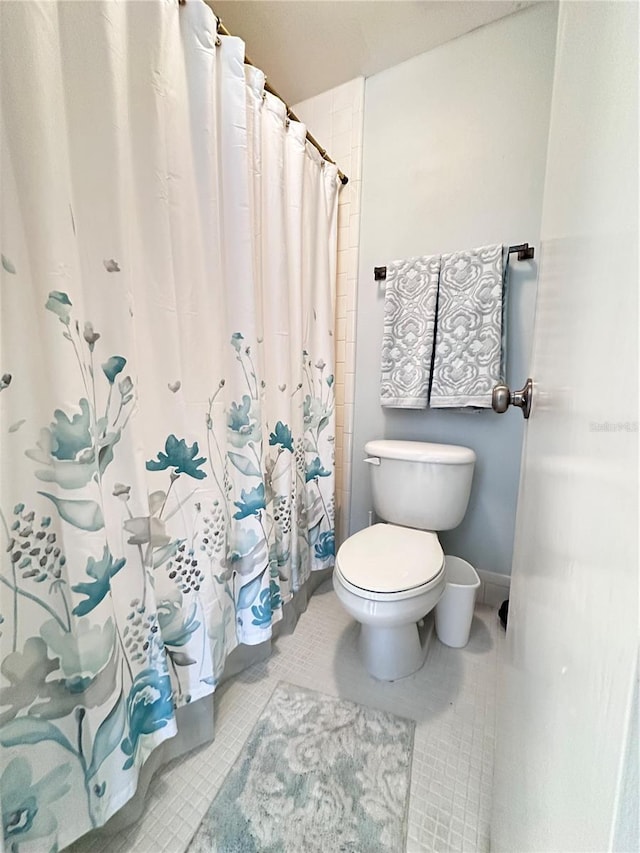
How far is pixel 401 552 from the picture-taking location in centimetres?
107

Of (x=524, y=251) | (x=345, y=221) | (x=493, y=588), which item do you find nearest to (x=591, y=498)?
(x=524, y=251)

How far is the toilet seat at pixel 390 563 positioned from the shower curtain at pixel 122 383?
27 centimetres

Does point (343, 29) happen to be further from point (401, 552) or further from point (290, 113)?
point (401, 552)

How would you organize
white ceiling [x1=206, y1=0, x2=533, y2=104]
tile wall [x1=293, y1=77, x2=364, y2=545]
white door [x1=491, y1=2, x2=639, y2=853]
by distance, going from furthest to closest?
tile wall [x1=293, y1=77, x2=364, y2=545] → white ceiling [x1=206, y1=0, x2=533, y2=104] → white door [x1=491, y1=2, x2=639, y2=853]

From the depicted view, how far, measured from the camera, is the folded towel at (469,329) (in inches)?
47.3

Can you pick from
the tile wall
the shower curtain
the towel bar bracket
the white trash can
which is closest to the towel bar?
the towel bar bracket

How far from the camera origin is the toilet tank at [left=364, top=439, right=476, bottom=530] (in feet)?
→ 3.98

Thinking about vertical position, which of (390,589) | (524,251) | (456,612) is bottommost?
(456,612)

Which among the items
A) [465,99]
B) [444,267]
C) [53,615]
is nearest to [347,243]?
[444,267]

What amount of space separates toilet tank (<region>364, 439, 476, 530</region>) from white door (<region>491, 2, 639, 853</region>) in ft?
2.72

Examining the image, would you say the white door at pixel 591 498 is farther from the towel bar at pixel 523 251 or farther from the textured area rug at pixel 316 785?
the towel bar at pixel 523 251

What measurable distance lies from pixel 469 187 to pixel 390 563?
1.42 meters

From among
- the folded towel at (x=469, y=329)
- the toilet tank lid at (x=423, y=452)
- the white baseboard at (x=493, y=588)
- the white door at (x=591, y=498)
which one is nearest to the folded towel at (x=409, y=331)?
the folded towel at (x=469, y=329)

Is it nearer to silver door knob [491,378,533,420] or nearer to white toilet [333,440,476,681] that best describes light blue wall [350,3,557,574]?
white toilet [333,440,476,681]
